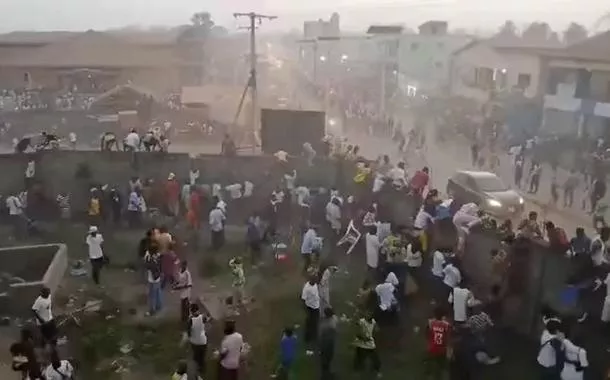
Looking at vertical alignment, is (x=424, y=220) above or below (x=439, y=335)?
above

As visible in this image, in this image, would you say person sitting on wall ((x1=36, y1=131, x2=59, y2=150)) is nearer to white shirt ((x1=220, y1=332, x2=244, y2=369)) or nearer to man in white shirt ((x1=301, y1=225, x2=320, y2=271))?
man in white shirt ((x1=301, y1=225, x2=320, y2=271))

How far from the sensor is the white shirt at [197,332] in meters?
7.06

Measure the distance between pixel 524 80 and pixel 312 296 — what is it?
1086cm

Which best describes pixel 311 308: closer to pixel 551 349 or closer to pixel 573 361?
pixel 551 349

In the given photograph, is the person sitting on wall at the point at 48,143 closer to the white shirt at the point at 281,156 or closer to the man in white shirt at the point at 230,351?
the white shirt at the point at 281,156

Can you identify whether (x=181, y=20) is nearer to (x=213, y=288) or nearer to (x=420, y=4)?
(x=420, y=4)

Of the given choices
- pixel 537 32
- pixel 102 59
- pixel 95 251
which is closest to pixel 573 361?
pixel 95 251

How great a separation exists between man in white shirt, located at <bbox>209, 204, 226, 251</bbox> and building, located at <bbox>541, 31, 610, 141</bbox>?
329 inches

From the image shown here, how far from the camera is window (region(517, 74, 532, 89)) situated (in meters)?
16.2

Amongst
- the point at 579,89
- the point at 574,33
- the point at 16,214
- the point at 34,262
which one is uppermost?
the point at 574,33

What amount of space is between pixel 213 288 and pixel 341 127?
929cm

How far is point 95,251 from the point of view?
983cm

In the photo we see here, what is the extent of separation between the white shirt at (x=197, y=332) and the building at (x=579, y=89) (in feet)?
34.3

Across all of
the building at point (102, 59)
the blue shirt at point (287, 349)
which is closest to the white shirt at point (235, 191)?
the blue shirt at point (287, 349)
